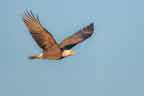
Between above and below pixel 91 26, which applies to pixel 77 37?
below

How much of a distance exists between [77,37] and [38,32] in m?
3.64

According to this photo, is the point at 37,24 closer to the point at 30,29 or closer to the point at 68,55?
the point at 30,29

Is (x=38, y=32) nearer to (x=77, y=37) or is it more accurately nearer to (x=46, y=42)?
(x=46, y=42)

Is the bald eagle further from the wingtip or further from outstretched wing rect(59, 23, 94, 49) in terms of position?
the wingtip

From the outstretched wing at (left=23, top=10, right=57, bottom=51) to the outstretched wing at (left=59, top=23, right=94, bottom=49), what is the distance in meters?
1.18

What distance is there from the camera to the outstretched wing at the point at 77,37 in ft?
85.7

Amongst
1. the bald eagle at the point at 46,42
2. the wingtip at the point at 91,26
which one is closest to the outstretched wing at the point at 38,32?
the bald eagle at the point at 46,42

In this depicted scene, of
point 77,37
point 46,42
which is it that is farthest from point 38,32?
point 77,37

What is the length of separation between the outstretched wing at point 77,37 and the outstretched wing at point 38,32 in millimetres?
1182

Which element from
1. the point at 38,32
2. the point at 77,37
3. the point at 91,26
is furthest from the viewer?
the point at 91,26

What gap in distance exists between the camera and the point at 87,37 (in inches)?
1066

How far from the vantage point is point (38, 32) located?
78.7 feet

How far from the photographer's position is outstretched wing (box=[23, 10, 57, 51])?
2362 cm

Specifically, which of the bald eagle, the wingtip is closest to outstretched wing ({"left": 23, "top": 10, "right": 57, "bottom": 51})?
the bald eagle
